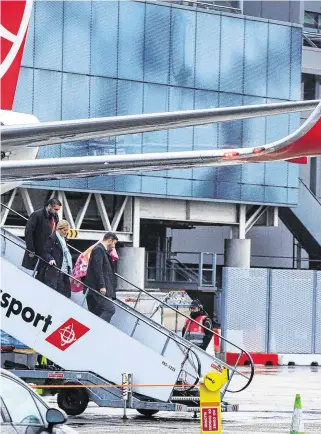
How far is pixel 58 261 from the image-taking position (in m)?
18.5

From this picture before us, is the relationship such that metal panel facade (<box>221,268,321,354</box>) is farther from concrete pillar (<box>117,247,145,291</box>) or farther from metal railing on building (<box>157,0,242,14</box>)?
metal railing on building (<box>157,0,242,14</box>)

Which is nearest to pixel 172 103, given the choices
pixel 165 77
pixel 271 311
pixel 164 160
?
pixel 165 77

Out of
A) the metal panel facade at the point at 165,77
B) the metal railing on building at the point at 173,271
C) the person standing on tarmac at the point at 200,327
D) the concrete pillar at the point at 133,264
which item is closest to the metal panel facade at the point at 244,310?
the person standing on tarmac at the point at 200,327

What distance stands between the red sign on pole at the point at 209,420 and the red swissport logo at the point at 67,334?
4489 mm

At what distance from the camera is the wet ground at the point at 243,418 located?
16.1m

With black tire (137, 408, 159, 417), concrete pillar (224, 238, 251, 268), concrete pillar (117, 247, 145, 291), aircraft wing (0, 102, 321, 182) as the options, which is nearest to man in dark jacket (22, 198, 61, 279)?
black tire (137, 408, 159, 417)

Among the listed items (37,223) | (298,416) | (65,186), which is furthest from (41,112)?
(298,416)

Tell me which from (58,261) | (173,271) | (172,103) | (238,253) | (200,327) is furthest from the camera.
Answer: (173,271)

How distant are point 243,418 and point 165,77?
32.7 metres

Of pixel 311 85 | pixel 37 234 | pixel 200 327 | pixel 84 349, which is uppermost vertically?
pixel 311 85

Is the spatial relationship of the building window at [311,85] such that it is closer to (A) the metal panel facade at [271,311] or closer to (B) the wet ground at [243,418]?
(A) the metal panel facade at [271,311]

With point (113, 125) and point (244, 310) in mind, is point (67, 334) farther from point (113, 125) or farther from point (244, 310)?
point (244, 310)

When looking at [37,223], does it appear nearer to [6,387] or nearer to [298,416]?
[298,416]

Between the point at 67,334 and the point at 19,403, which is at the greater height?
the point at 67,334
